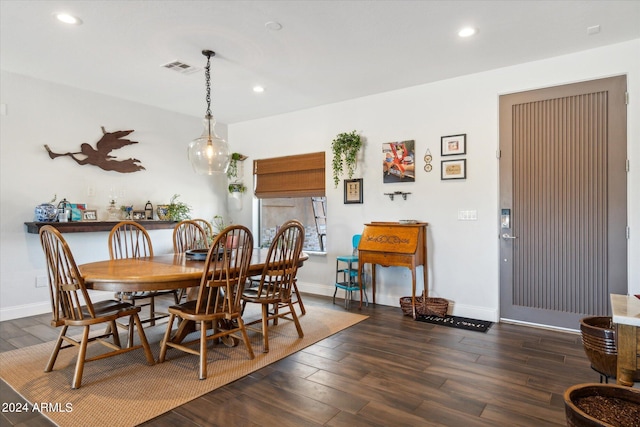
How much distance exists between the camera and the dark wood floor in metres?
1.97

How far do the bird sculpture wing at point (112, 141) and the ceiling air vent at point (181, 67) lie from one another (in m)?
1.48

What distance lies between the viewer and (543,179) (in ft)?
11.6

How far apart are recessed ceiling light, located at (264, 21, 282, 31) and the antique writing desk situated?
2262 millimetres

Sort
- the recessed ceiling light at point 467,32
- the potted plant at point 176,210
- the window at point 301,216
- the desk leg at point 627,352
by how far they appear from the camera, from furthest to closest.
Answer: the window at point 301,216 < the potted plant at point 176,210 < the recessed ceiling light at point 467,32 < the desk leg at point 627,352

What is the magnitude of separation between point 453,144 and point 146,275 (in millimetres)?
3232

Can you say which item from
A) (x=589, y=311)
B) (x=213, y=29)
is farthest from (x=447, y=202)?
(x=213, y=29)

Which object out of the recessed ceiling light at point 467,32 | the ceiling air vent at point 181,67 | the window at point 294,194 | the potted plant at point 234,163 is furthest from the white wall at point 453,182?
the ceiling air vent at point 181,67

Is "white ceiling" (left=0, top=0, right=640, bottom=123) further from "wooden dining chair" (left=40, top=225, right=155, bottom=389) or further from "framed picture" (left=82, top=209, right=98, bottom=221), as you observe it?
"wooden dining chair" (left=40, top=225, right=155, bottom=389)

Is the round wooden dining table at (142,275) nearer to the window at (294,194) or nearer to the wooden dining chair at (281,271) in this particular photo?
the wooden dining chair at (281,271)

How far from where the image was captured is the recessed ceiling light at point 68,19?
8.85ft

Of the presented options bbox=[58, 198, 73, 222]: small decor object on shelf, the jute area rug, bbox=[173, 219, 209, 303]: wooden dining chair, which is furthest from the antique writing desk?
bbox=[58, 198, 73, 222]: small decor object on shelf

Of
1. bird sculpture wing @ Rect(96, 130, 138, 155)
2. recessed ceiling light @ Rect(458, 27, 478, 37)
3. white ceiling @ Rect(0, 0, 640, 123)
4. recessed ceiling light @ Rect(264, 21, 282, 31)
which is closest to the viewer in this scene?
white ceiling @ Rect(0, 0, 640, 123)

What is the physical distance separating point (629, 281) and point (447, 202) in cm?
167

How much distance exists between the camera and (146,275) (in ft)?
7.66
